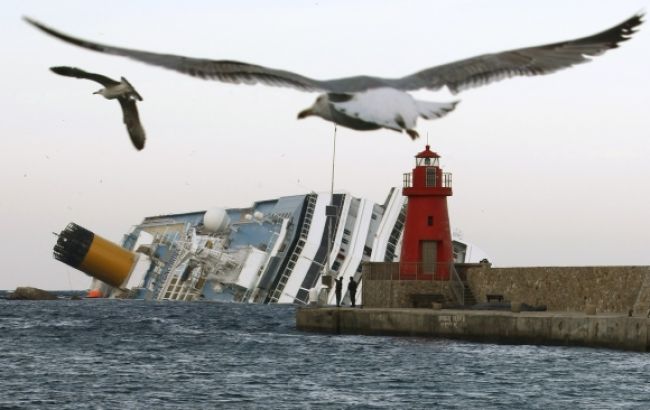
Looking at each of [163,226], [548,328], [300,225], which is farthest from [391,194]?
[548,328]

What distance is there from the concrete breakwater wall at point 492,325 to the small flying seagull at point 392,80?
29.0 metres

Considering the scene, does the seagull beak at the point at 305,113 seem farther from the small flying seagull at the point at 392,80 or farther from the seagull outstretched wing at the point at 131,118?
the seagull outstretched wing at the point at 131,118

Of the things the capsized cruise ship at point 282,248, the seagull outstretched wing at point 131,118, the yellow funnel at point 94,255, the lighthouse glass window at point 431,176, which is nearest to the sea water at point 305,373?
the lighthouse glass window at point 431,176

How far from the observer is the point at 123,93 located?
12.8ft

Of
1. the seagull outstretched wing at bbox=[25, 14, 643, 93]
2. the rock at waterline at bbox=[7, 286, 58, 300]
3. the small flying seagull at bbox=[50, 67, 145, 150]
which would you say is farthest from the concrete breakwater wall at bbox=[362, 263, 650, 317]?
the rock at waterline at bbox=[7, 286, 58, 300]

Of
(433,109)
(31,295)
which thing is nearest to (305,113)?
(433,109)

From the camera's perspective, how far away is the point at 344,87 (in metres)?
3.79

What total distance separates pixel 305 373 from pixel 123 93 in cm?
2766

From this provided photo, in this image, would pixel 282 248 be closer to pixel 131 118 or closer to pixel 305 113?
pixel 131 118

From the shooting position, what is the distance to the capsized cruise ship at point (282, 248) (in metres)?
73.2


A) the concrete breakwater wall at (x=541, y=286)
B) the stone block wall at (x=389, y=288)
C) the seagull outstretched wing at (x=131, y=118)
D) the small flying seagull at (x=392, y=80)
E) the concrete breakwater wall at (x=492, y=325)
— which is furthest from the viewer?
the stone block wall at (x=389, y=288)

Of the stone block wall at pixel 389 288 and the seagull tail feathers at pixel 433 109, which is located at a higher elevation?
the stone block wall at pixel 389 288

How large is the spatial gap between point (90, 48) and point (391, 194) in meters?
72.0

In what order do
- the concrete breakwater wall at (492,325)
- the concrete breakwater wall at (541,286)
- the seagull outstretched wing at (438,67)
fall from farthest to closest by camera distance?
the concrete breakwater wall at (541,286)
the concrete breakwater wall at (492,325)
the seagull outstretched wing at (438,67)
